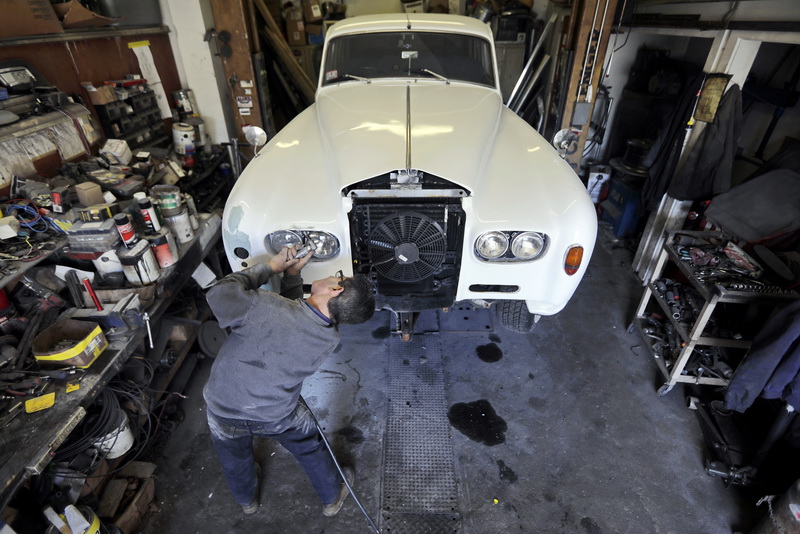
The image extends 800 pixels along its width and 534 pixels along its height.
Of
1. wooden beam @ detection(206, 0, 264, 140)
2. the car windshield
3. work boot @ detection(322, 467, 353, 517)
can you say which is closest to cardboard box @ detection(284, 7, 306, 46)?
wooden beam @ detection(206, 0, 264, 140)

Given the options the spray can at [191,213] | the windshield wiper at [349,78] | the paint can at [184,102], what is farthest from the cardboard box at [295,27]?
the spray can at [191,213]

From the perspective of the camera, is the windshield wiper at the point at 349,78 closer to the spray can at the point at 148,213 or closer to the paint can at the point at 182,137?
the paint can at the point at 182,137

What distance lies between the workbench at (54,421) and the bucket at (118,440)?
26cm

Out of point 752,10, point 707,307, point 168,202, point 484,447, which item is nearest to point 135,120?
point 168,202

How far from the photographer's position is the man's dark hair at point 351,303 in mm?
1730

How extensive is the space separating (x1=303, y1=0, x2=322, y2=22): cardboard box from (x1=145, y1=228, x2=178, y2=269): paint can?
5.61 metres

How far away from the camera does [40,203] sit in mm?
2486

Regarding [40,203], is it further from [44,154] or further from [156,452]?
[156,452]

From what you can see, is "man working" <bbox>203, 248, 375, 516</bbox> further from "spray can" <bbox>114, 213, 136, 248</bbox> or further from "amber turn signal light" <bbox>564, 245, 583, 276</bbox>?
"amber turn signal light" <bbox>564, 245, 583, 276</bbox>

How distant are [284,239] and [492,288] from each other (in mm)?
1212

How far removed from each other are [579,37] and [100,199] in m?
4.24

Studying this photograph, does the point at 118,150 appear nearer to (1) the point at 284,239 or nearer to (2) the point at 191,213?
(2) the point at 191,213

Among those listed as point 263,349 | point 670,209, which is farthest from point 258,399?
point 670,209

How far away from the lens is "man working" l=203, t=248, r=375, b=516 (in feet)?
5.61
